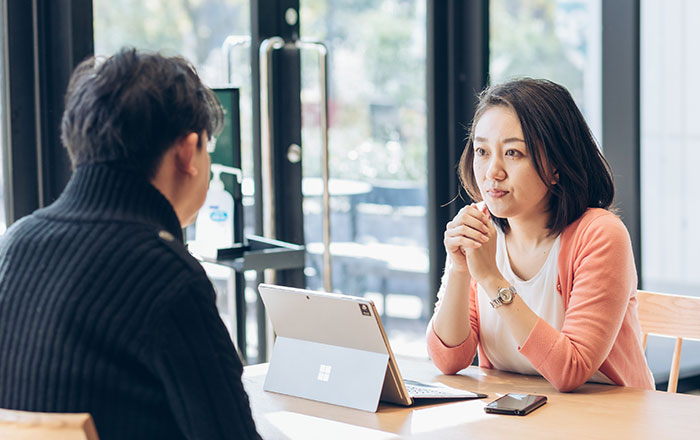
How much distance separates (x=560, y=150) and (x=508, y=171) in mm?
117

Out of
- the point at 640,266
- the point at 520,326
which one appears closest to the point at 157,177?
the point at 520,326

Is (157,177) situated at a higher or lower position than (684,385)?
higher

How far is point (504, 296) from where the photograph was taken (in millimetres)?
1768

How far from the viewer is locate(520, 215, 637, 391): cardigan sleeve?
5.57 ft

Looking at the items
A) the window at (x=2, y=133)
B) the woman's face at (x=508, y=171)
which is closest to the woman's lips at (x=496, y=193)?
the woman's face at (x=508, y=171)

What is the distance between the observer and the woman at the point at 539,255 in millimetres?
1751

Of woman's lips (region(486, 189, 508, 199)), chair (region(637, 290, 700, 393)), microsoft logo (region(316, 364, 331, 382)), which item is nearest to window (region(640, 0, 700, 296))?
chair (region(637, 290, 700, 393))

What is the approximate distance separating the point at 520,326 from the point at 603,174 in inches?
16.1

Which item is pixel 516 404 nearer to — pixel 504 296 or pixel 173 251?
pixel 504 296

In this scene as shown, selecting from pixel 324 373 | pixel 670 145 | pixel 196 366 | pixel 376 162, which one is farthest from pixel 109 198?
pixel 670 145

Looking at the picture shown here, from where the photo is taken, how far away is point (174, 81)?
1.22 meters

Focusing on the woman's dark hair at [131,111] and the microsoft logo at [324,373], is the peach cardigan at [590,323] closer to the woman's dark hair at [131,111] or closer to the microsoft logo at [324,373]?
the microsoft logo at [324,373]

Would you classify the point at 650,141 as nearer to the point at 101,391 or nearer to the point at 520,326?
the point at 520,326

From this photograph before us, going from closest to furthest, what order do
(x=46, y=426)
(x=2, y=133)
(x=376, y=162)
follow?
(x=46, y=426)
(x=2, y=133)
(x=376, y=162)
